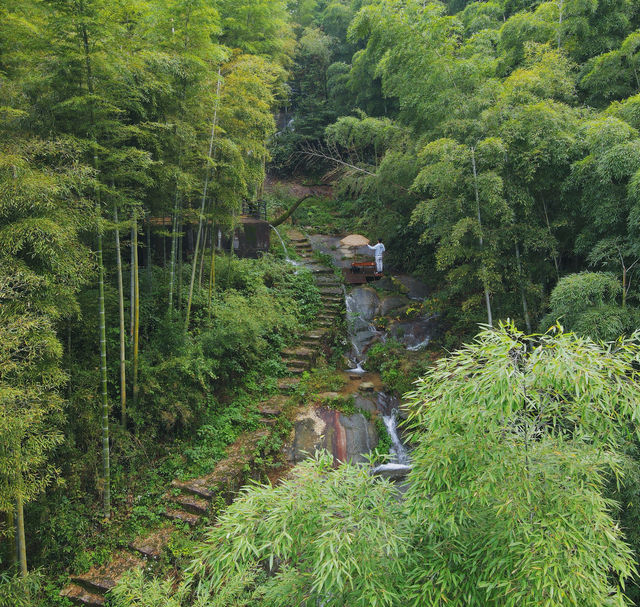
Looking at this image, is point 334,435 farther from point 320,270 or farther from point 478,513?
point 320,270

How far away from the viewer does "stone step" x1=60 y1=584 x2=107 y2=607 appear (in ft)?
12.9

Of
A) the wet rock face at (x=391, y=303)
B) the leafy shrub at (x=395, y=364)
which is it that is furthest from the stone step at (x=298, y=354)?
the wet rock face at (x=391, y=303)

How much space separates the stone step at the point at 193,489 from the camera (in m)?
5.07

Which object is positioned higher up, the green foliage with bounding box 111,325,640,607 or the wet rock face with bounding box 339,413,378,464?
the green foliage with bounding box 111,325,640,607

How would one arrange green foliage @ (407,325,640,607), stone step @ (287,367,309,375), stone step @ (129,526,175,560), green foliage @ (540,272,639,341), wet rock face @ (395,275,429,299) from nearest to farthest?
green foliage @ (407,325,640,607) < stone step @ (129,526,175,560) < green foliage @ (540,272,639,341) < stone step @ (287,367,309,375) < wet rock face @ (395,275,429,299)

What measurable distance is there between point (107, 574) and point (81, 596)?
263 mm

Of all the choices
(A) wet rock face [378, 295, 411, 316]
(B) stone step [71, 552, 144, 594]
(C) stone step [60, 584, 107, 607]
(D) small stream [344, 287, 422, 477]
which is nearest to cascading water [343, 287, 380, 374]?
(D) small stream [344, 287, 422, 477]

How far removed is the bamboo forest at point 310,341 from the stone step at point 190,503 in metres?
0.02

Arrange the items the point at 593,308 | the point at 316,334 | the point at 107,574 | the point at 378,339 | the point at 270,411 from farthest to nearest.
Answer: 1. the point at 378,339
2. the point at 316,334
3. the point at 270,411
4. the point at 593,308
5. the point at 107,574

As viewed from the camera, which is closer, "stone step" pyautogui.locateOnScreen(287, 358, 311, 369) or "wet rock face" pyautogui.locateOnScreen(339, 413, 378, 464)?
"wet rock face" pyautogui.locateOnScreen(339, 413, 378, 464)

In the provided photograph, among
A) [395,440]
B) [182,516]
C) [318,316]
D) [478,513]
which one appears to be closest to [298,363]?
[318,316]

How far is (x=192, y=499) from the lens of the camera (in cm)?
504

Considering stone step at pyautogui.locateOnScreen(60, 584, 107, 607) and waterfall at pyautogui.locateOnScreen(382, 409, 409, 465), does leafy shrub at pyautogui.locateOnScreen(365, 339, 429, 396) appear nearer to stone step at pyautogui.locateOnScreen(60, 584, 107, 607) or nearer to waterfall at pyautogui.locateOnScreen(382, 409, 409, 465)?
waterfall at pyautogui.locateOnScreen(382, 409, 409, 465)

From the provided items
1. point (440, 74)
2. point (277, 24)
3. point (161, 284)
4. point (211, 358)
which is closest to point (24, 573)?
point (211, 358)
